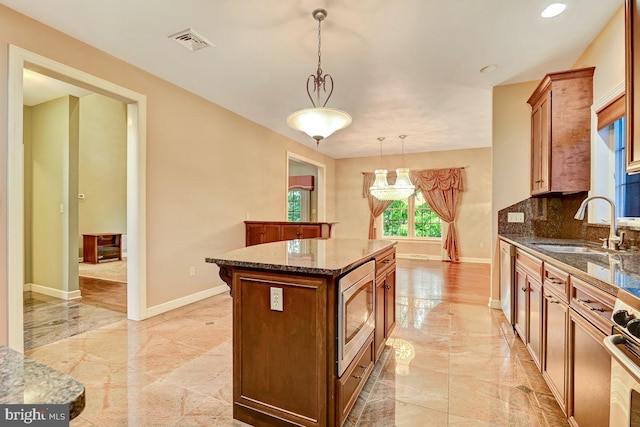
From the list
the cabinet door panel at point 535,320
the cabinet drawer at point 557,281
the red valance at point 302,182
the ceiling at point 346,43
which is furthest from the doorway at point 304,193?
the cabinet drawer at point 557,281

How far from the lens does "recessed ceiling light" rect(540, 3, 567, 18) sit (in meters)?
2.22

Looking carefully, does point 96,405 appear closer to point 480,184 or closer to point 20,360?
point 20,360

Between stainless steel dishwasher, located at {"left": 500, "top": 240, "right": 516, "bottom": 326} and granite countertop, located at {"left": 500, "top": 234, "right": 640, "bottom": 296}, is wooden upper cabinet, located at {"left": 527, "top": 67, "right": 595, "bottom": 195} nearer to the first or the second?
stainless steel dishwasher, located at {"left": 500, "top": 240, "right": 516, "bottom": 326}

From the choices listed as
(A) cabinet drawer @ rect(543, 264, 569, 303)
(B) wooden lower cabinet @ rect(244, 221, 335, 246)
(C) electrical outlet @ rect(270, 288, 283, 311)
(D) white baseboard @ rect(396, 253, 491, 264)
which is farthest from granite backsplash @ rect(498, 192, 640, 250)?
(D) white baseboard @ rect(396, 253, 491, 264)

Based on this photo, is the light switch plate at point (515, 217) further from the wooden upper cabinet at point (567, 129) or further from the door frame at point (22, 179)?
the door frame at point (22, 179)

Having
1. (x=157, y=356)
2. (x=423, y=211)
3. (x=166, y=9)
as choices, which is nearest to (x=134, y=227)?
(x=157, y=356)

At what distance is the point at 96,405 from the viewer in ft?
5.91

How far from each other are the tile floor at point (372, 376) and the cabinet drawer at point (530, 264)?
731 mm

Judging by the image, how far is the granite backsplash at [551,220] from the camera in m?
2.90

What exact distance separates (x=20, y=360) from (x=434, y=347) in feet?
9.06

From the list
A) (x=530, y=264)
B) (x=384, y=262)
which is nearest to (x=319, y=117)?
(x=384, y=262)

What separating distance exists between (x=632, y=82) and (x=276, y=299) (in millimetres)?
2230

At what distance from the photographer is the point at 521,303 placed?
Result: 2531 mm

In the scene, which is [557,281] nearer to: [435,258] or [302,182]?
[435,258]
